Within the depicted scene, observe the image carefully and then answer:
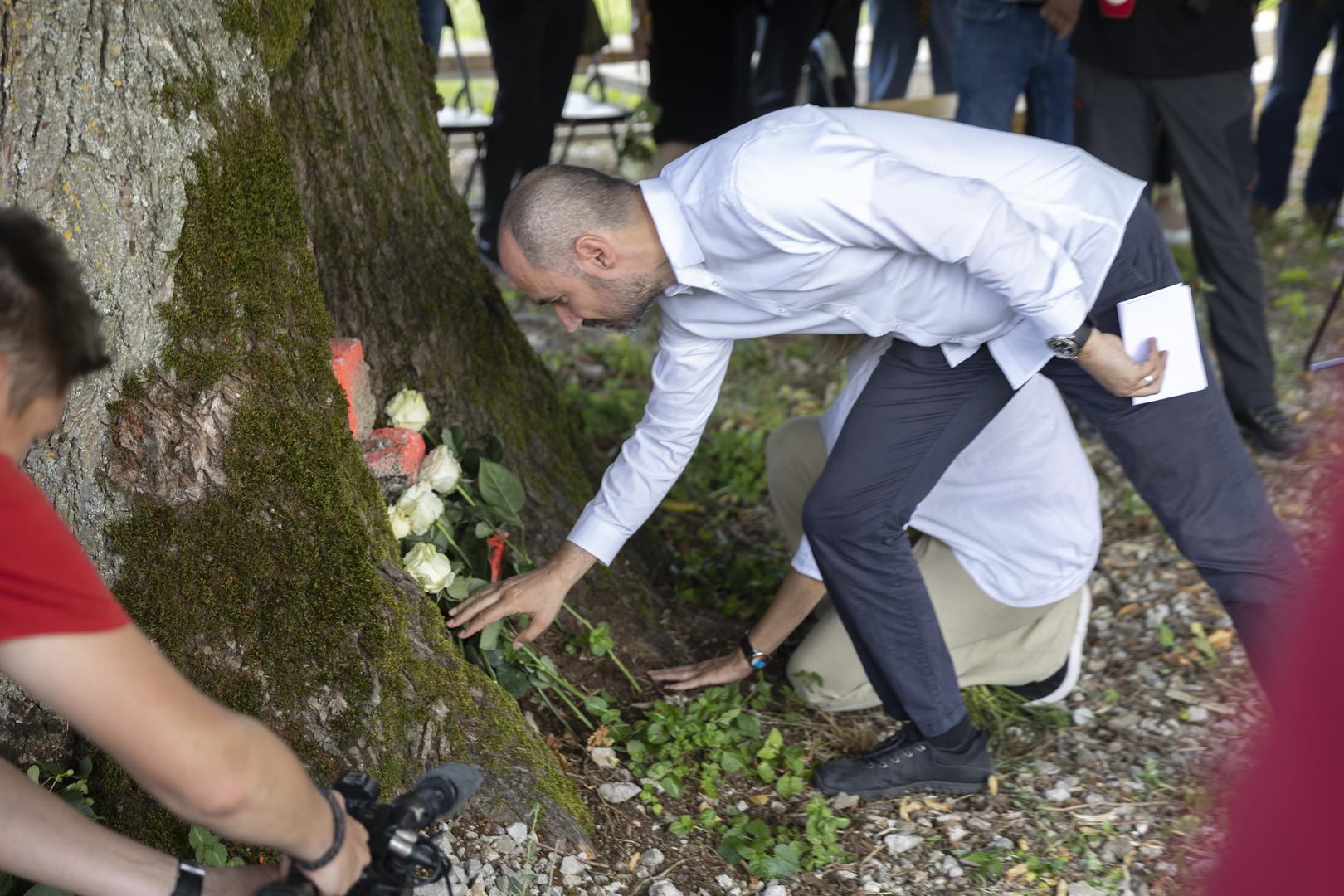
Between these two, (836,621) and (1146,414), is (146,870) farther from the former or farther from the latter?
(1146,414)

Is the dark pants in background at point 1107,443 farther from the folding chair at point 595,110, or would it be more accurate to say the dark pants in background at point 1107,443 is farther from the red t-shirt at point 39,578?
the folding chair at point 595,110

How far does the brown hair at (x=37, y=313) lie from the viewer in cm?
133

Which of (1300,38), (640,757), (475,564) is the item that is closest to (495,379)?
(475,564)

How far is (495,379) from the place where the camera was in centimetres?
293

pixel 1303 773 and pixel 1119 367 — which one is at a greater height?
pixel 1303 773

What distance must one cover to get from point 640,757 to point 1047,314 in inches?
50.2

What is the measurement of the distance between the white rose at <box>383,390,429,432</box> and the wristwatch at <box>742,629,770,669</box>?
3.05 feet

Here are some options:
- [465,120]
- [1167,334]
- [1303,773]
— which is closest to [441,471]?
[1167,334]

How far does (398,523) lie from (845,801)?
1.16 m

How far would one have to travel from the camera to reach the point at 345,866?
149 cm

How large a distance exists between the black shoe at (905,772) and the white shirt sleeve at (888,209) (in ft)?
3.60

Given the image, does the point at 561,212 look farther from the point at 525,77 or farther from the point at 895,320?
the point at 525,77

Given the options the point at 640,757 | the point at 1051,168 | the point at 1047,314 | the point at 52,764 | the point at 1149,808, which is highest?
the point at 1051,168

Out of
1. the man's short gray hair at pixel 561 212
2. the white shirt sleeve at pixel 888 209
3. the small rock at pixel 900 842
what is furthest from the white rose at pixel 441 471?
the small rock at pixel 900 842
